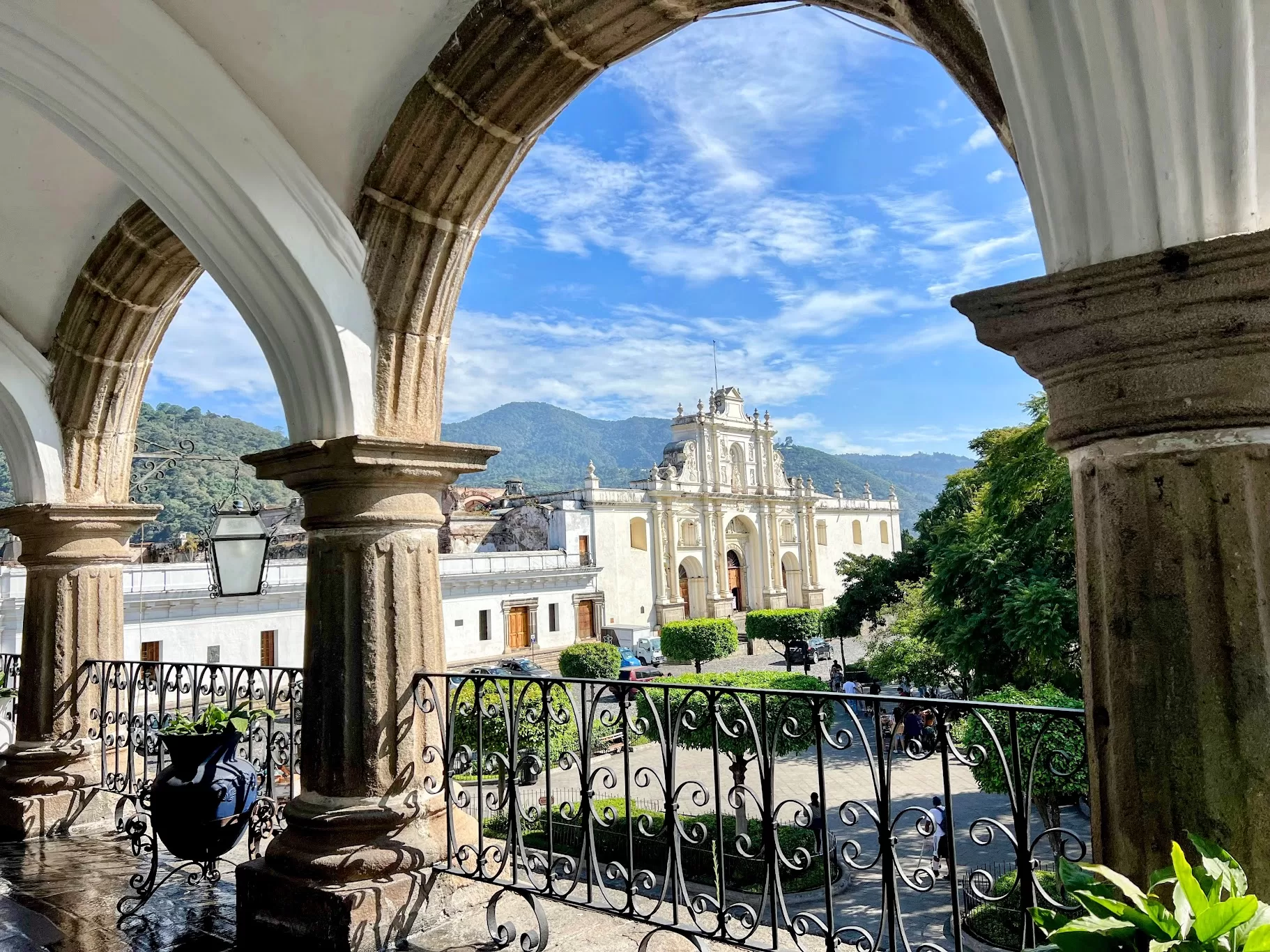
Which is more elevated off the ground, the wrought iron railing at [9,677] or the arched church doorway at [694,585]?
the wrought iron railing at [9,677]

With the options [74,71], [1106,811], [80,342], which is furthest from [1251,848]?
[80,342]

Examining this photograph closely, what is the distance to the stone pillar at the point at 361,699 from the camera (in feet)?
7.87

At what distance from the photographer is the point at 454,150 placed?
2592 mm

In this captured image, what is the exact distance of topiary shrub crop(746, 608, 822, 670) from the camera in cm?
2211

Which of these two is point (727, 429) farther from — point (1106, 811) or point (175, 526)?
point (1106, 811)

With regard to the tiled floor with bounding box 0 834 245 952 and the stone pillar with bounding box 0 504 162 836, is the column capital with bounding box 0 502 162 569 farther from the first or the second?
the tiled floor with bounding box 0 834 245 952

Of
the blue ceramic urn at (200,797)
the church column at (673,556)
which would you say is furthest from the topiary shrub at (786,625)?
the blue ceramic urn at (200,797)

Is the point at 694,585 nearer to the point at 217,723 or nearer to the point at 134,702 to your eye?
the point at 134,702

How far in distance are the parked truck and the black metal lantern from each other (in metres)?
20.1

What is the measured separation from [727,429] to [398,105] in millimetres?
29654

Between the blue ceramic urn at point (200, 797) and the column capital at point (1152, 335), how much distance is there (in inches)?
106

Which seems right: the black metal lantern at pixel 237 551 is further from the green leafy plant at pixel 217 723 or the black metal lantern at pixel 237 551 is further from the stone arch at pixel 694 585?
the stone arch at pixel 694 585

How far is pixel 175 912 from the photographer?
9.32 ft

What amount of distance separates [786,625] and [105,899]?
20349 millimetres
